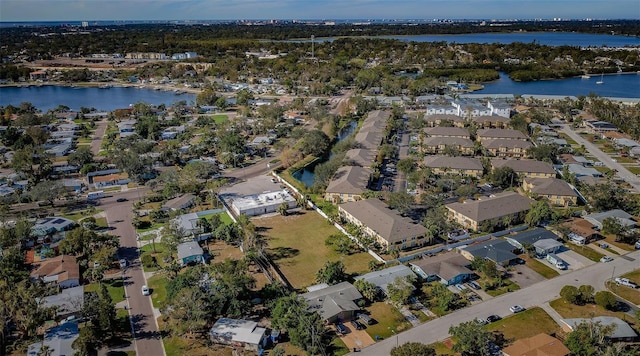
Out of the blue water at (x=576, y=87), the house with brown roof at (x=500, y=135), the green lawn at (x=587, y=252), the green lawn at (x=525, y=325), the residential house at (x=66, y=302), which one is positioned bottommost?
the green lawn at (x=525, y=325)

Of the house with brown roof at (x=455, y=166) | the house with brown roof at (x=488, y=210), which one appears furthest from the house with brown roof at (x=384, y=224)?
the house with brown roof at (x=455, y=166)

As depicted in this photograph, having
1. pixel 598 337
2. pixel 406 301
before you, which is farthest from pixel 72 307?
pixel 598 337

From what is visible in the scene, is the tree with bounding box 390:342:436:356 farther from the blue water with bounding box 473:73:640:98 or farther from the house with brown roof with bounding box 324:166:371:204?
the blue water with bounding box 473:73:640:98

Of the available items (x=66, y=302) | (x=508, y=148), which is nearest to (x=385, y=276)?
(x=66, y=302)

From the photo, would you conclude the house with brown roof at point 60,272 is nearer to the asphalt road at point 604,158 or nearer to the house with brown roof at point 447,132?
the house with brown roof at point 447,132

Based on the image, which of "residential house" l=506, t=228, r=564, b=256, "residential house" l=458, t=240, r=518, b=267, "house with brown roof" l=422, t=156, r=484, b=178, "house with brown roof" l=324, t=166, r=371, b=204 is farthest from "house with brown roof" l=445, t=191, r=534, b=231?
"house with brown roof" l=422, t=156, r=484, b=178

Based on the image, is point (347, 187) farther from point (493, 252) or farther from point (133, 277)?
point (133, 277)

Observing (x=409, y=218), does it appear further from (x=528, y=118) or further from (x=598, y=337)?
(x=528, y=118)
